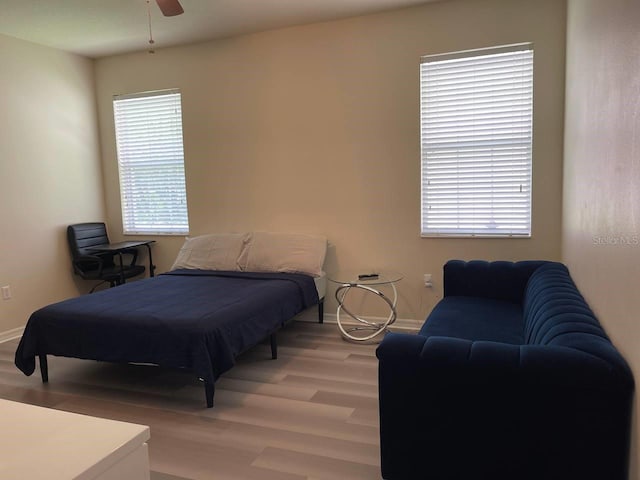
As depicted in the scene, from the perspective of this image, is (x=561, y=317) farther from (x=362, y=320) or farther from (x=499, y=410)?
(x=362, y=320)

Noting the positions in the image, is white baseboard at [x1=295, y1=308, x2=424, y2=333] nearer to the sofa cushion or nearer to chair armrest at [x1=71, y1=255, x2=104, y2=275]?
the sofa cushion

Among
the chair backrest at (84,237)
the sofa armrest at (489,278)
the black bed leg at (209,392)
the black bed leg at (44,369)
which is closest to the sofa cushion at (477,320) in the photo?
the sofa armrest at (489,278)

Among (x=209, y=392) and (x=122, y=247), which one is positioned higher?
(x=122, y=247)

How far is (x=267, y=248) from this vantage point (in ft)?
14.6

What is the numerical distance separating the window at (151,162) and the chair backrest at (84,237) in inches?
10.6

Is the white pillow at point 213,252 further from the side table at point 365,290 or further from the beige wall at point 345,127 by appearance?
the side table at point 365,290

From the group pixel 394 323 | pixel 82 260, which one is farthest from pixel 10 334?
pixel 394 323

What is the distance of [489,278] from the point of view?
351cm

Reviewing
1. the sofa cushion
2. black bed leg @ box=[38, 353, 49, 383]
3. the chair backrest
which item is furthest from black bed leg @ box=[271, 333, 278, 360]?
the chair backrest

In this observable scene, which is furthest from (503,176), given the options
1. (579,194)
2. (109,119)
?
(109,119)

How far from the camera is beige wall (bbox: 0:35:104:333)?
14.5 feet

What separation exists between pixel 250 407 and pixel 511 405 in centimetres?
166

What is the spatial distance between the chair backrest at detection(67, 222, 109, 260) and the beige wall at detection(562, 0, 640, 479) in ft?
15.0

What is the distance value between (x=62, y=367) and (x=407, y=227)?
3031mm
